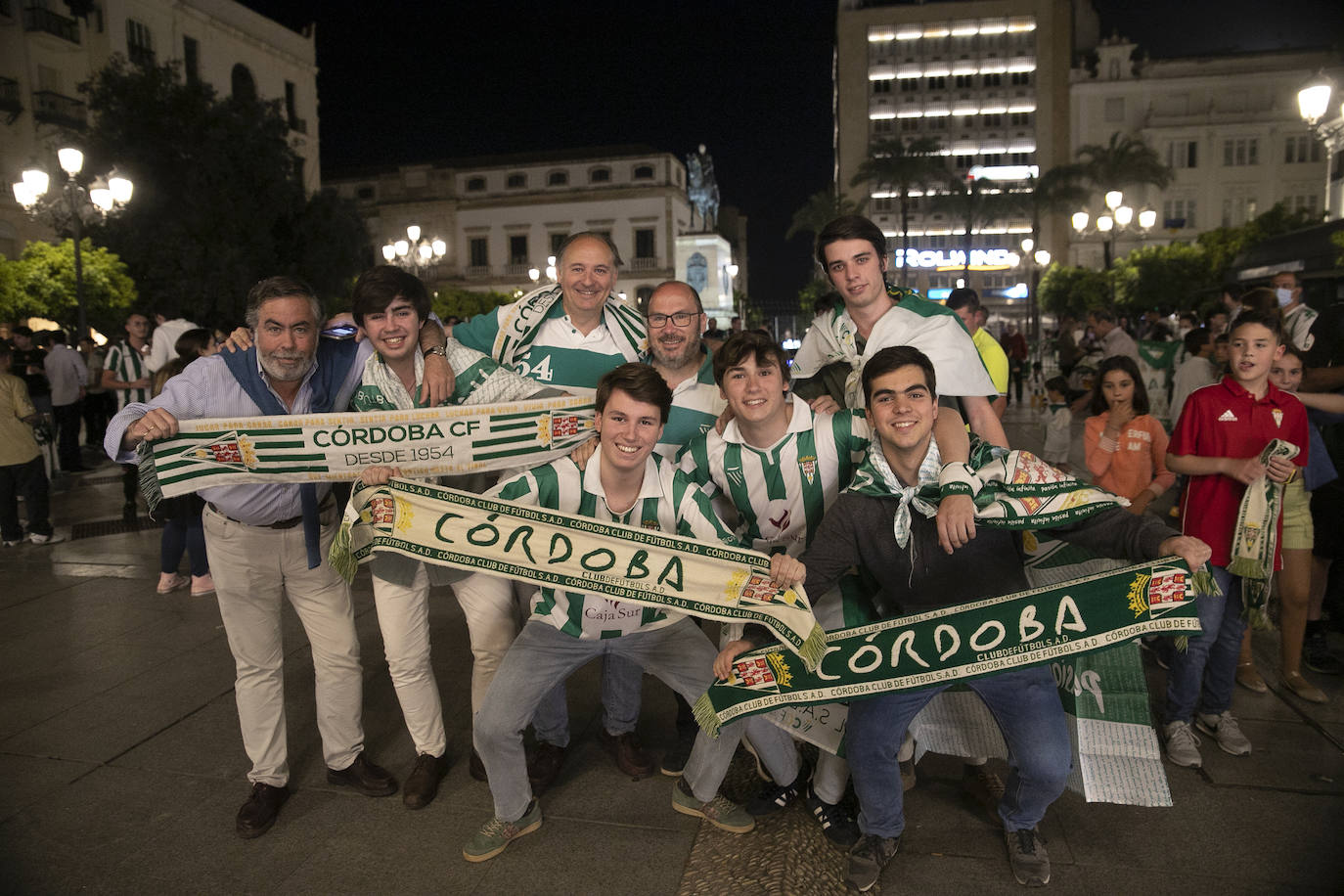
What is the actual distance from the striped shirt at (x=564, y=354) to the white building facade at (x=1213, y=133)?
6345cm

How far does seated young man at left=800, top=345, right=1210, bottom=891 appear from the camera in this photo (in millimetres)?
2939

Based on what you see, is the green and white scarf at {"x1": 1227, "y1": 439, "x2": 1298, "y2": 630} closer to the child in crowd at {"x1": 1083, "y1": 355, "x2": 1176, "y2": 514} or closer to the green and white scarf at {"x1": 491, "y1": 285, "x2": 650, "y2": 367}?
the child in crowd at {"x1": 1083, "y1": 355, "x2": 1176, "y2": 514}

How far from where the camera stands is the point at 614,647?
335 centimetres

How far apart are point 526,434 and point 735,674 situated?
142cm

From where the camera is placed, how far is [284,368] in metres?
3.46

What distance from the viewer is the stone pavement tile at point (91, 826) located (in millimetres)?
3096

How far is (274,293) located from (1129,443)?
4.41m

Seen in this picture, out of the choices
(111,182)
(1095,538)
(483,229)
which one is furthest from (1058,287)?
(1095,538)

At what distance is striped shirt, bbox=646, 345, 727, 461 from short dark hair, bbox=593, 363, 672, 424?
623 mm

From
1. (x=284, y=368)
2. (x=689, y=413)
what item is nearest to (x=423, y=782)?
(x=284, y=368)

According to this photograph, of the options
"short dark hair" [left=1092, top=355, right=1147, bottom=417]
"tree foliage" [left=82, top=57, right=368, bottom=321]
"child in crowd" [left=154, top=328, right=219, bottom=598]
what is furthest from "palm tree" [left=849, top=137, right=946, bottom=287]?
"child in crowd" [left=154, top=328, right=219, bottom=598]

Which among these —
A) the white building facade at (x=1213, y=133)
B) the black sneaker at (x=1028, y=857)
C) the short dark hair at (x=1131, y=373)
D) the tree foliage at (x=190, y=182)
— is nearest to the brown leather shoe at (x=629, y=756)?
the black sneaker at (x=1028, y=857)

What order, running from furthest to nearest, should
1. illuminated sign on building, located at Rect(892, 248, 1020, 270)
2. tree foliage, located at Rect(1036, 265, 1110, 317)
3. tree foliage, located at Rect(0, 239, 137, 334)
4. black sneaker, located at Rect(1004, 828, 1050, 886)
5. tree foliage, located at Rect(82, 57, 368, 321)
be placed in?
1. illuminated sign on building, located at Rect(892, 248, 1020, 270)
2. tree foliage, located at Rect(1036, 265, 1110, 317)
3. tree foliage, located at Rect(82, 57, 368, 321)
4. tree foliage, located at Rect(0, 239, 137, 334)
5. black sneaker, located at Rect(1004, 828, 1050, 886)

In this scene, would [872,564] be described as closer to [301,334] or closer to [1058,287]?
[301,334]
